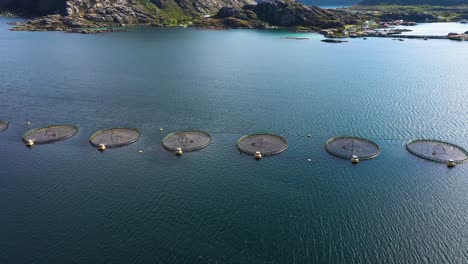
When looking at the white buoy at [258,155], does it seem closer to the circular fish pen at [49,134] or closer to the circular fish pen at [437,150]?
the circular fish pen at [437,150]

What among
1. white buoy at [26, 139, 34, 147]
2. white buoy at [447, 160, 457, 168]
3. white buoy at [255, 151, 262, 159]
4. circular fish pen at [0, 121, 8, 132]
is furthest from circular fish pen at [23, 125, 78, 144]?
white buoy at [447, 160, 457, 168]

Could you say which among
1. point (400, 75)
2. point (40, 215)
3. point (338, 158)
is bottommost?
point (40, 215)

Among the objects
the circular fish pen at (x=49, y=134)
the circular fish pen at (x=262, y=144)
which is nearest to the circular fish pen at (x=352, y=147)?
the circular fish pen at (x=262, y=144)

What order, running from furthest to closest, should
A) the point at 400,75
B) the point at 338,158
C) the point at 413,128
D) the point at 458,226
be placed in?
the point at 400,75 → the point at 413,128 → the point at 338,158 → the point at 458,226

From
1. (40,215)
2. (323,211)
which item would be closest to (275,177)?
(323,211)

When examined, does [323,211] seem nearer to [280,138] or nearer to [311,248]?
[311,248]
